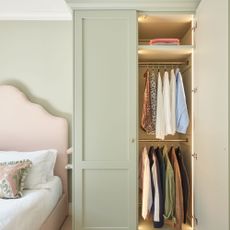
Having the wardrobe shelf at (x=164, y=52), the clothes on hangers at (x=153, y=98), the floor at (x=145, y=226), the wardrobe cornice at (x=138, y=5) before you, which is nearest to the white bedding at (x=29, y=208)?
the floor at (x=145, y=226)

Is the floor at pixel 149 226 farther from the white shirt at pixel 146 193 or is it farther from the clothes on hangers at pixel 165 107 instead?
the clothes on hangers at pixel 165 107

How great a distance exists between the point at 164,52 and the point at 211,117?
92 cm

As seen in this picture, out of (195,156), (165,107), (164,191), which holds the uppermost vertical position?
(165,107)

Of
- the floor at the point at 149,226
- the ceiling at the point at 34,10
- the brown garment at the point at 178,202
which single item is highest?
the ceiling at the point at 34,10

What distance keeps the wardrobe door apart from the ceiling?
0.59 metres

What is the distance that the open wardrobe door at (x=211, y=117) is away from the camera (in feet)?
5.50

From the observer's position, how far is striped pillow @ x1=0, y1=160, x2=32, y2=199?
2.12m

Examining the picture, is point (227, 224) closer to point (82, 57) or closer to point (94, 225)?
point (94, 225)

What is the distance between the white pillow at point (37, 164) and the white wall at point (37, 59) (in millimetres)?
542

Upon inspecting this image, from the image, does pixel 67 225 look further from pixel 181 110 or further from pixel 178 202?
pixel 181 110

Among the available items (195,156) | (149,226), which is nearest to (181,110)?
(195,156)

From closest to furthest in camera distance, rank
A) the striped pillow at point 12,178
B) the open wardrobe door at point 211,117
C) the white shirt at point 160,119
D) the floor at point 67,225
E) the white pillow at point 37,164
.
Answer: the open wardrobe door at point 211,117
the striped pillow at point 12,178
the white pillow at point 37,164
the white shirt at point 160,119
the floor at point 67,225

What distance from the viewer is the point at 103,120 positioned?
7.97 ft

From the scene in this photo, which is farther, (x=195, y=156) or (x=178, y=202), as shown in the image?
(x=178, y=202)
